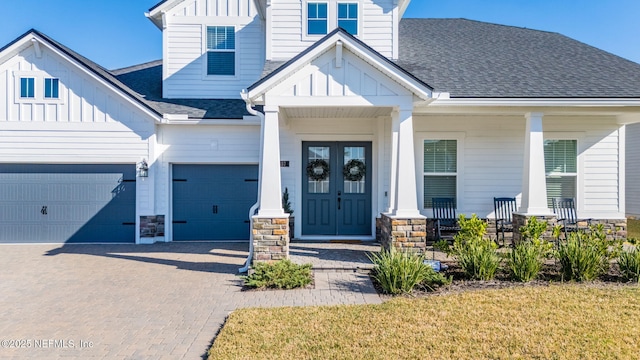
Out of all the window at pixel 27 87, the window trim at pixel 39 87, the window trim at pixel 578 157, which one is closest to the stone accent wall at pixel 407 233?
the window trim at pixel 578 157

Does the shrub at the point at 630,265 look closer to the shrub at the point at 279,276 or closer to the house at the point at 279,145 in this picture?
the house at the point at 279,145

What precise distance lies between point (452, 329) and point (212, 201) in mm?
7458

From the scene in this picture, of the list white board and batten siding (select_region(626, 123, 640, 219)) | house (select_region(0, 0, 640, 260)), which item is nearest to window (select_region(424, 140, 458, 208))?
house (select_region(0, 0, 640, 260))

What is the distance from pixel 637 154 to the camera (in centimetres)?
1592

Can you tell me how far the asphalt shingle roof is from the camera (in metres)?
8.03

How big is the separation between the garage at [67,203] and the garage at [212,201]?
3.77ft

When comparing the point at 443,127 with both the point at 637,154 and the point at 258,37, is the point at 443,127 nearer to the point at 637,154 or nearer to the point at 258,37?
the point at 258,37

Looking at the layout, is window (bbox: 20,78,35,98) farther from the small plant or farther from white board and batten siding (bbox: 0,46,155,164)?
the small plant

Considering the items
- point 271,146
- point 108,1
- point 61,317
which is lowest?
point 61,317

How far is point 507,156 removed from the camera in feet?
31.5

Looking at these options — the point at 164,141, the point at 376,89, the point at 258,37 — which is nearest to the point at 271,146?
the point at 376,89

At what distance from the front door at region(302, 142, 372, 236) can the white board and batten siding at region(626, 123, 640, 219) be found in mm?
12980

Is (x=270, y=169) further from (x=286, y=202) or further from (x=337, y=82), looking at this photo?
(x=286, y=202)

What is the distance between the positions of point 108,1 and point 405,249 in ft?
45.8
